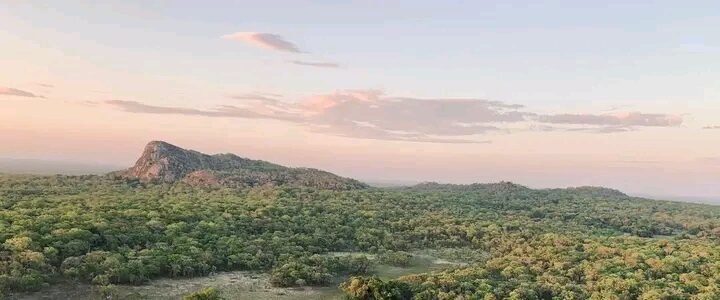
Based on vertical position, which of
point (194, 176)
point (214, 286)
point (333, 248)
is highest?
point (194, 176)

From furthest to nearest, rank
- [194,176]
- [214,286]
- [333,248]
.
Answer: [194,176]
[333,248]
[214,286]

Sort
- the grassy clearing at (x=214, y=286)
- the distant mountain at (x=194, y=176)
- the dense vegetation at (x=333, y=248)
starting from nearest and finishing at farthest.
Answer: the grassy clearing at (x=214, y=286) → the dense vegetation at (x=333, y=248) → the distant mountain at (x=194, y=176)

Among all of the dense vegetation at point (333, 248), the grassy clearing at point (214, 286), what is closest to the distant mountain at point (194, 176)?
the dense vegetation at point (333, 248)

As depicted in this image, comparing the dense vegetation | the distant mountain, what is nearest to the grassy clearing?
→ the dense vegetation

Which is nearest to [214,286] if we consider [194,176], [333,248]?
[333,248]

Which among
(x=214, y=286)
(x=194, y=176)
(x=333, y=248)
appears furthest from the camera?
(x=194, y=176)

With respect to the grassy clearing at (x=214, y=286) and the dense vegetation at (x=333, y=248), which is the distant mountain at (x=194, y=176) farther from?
the grassy clearing at (x=214, y=286)

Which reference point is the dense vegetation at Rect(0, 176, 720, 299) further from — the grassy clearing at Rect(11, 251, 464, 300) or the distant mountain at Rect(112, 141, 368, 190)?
the distant mountain at Rect(112, 141, 368, 190)

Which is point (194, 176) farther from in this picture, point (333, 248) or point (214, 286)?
point (214, 286)

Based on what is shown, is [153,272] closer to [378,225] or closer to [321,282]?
[321,282]
